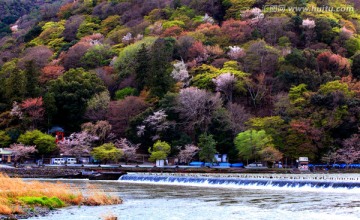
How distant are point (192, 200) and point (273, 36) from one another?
71401 millimetres

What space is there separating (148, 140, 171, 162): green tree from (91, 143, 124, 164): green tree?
14.6 ft

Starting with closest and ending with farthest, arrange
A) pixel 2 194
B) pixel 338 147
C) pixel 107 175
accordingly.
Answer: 1. pixel 2 194
2. pixel 107 175
3. pixel 338 147

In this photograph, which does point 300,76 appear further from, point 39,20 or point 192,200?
point 39,20

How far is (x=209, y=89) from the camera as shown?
89312 millimetres

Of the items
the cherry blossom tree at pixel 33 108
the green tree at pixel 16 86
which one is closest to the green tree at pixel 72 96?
the cherry blossom tree at pixel 33 108

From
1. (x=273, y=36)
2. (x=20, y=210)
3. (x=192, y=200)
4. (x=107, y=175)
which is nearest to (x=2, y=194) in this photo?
(x=20, y=210)

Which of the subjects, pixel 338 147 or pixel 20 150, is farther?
pixel 20 150

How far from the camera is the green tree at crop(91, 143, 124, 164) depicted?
78.2 meters

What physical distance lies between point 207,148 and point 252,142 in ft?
18.8

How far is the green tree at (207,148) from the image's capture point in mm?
75312

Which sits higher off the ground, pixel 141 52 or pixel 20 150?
pixel 141 52

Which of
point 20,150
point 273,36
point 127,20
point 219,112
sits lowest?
point 20,150

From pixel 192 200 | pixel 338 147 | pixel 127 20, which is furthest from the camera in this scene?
pixel 127 20

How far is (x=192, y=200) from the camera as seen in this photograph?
40.4m
